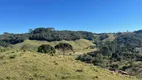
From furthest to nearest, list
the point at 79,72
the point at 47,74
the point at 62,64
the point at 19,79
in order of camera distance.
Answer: the point at 62,64, the point at 79,72, the point at 47,74, the point at 19,79

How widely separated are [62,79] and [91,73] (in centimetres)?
375

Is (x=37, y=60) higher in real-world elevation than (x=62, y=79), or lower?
higher

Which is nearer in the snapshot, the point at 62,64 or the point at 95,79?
the point at 95,79

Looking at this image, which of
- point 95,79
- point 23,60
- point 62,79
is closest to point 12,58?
point 23,60

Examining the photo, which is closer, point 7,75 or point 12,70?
point 7,75

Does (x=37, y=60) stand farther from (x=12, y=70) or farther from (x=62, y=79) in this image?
(x=62, y=79)

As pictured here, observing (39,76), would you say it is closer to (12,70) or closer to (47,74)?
(47,74)

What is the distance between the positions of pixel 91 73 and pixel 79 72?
4.21ft

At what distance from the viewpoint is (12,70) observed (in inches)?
770

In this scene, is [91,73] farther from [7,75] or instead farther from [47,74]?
[7,75]

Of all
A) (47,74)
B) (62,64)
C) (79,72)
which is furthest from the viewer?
(62,64)

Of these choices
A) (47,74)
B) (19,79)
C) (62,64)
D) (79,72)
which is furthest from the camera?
(62,64)

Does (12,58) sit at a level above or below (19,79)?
above

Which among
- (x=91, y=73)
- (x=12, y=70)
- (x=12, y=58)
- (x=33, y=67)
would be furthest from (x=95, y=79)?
(x=12, y=58)
